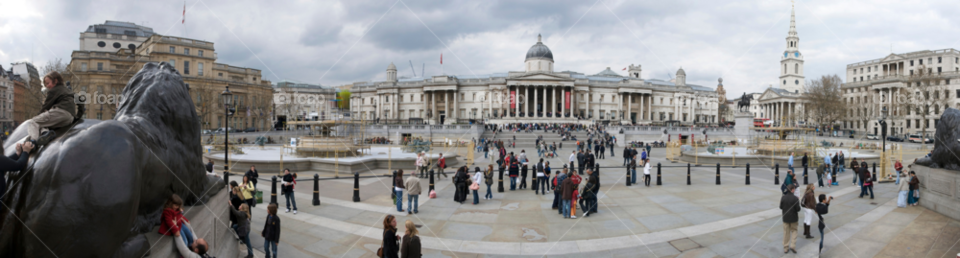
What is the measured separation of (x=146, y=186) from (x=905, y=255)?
12.0 metres

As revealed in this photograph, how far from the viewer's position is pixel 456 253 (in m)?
8.20

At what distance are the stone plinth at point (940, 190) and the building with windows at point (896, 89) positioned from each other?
75.5 m

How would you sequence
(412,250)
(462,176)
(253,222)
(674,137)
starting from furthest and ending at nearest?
(674,137), (462,176), (253,222), (412,250)

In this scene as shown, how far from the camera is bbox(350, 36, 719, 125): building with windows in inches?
3123

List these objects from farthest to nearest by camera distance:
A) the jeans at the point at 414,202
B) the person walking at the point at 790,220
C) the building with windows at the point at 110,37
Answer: the building with windows at the point at 110,37
the jeans at the point at 414,202
the person walking at the point at 790,220

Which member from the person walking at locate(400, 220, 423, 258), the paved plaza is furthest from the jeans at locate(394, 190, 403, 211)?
the person walking at locate(400, 220, 423, 258)

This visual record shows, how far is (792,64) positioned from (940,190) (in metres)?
133

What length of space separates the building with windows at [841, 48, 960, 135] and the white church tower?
27.3 meters

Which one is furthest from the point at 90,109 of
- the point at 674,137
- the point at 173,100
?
the point at 674,137

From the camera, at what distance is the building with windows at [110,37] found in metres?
66.6

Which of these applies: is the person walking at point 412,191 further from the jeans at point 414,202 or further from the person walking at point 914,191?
the person walking at point 914,191

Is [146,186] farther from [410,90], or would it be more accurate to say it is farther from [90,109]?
[410,90]

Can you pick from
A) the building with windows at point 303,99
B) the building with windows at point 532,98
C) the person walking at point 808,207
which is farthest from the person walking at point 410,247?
the building with windows at point 303,99

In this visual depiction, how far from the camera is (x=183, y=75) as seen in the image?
56.6m
